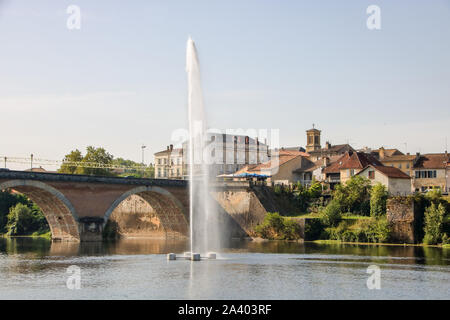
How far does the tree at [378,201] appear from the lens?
77562mm

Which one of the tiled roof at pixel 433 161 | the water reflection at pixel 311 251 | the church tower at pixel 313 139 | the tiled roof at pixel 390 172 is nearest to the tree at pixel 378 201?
the water reflection at pixel 311 251

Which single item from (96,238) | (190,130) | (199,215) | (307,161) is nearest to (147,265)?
(190,130)

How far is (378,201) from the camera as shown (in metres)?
78.2

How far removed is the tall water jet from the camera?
173ft

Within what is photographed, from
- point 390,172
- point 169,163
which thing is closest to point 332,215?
point 390,172

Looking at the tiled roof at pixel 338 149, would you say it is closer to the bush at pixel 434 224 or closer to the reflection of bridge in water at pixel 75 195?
the reflection of bridge in water at pixel 75 195

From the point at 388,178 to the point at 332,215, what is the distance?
35.3 feet

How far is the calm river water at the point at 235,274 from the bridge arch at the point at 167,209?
24586 millimetres

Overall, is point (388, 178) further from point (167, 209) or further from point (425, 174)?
point (167, 209)

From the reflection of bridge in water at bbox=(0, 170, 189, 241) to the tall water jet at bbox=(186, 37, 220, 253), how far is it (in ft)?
24.9

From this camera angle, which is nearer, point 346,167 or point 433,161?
point 346,167

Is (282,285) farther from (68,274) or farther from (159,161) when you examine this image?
(159,161)

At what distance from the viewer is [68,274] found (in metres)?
46.1

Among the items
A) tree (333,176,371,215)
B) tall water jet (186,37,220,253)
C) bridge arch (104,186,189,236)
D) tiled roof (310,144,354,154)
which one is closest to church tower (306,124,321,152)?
tiled roof (310,144,354,154)
